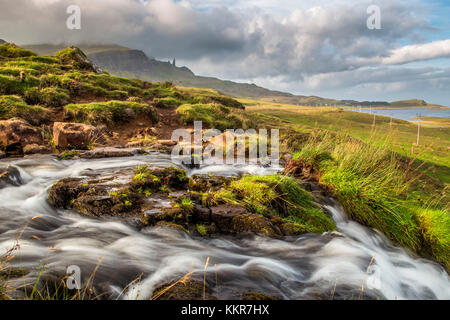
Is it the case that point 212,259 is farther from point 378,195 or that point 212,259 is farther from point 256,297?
point 378,195

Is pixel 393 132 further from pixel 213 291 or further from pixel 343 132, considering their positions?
pixel 213 291

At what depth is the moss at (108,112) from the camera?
1364 centimetres

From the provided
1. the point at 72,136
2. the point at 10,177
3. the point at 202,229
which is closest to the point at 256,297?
the point at 202,229

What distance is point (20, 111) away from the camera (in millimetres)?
12234

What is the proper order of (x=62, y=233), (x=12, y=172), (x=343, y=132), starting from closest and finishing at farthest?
(x=62, y=233)
(x=12, y=172)
(x=343, y=132)

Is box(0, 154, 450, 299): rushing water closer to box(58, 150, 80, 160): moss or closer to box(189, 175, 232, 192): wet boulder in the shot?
box(189, 175, 232, 192): wet boulder

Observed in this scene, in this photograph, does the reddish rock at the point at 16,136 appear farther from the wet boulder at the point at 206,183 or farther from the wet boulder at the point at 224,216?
the wet boulder at the point at 224,216

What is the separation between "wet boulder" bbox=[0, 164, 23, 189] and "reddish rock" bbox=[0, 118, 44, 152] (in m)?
2.64

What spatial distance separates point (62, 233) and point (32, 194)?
217cm

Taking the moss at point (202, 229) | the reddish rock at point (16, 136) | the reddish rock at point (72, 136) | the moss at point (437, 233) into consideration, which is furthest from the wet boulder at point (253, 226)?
the reddish rock at point (16, 136)

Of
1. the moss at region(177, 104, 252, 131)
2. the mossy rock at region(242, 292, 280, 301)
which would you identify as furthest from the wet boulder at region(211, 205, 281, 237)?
the moss at region(177, 104, 252, 131)

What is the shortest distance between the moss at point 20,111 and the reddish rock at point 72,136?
2598 millimetres
